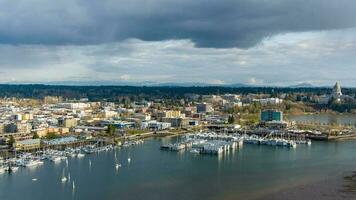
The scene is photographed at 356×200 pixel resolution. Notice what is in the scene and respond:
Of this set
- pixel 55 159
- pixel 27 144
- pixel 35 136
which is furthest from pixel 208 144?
pixel 35 136

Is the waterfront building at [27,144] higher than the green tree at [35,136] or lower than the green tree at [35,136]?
lower

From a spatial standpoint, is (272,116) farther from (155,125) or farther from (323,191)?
(323,191)

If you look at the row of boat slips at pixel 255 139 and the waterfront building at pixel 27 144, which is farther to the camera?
the row of boat slips at pixel 255 139

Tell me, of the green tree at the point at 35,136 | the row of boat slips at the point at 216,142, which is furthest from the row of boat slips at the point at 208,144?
the green tree at the point at 35,136

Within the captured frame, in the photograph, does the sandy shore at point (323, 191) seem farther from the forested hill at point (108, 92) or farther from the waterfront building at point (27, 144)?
the forested hill at point (108, 92)

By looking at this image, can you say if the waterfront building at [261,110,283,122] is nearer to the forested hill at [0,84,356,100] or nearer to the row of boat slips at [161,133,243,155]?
the row of boat slips at [161,133,243,155]

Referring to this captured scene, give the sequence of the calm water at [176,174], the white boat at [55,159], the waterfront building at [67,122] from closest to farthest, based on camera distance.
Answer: the calm water at [176,174] → the white boat at [55,159] → the waterfront building at [67,122]

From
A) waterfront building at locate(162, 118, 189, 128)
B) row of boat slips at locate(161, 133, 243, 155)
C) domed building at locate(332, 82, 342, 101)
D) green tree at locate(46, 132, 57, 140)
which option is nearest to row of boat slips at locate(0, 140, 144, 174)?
green tree at locate(46, 132, 57, 140)
